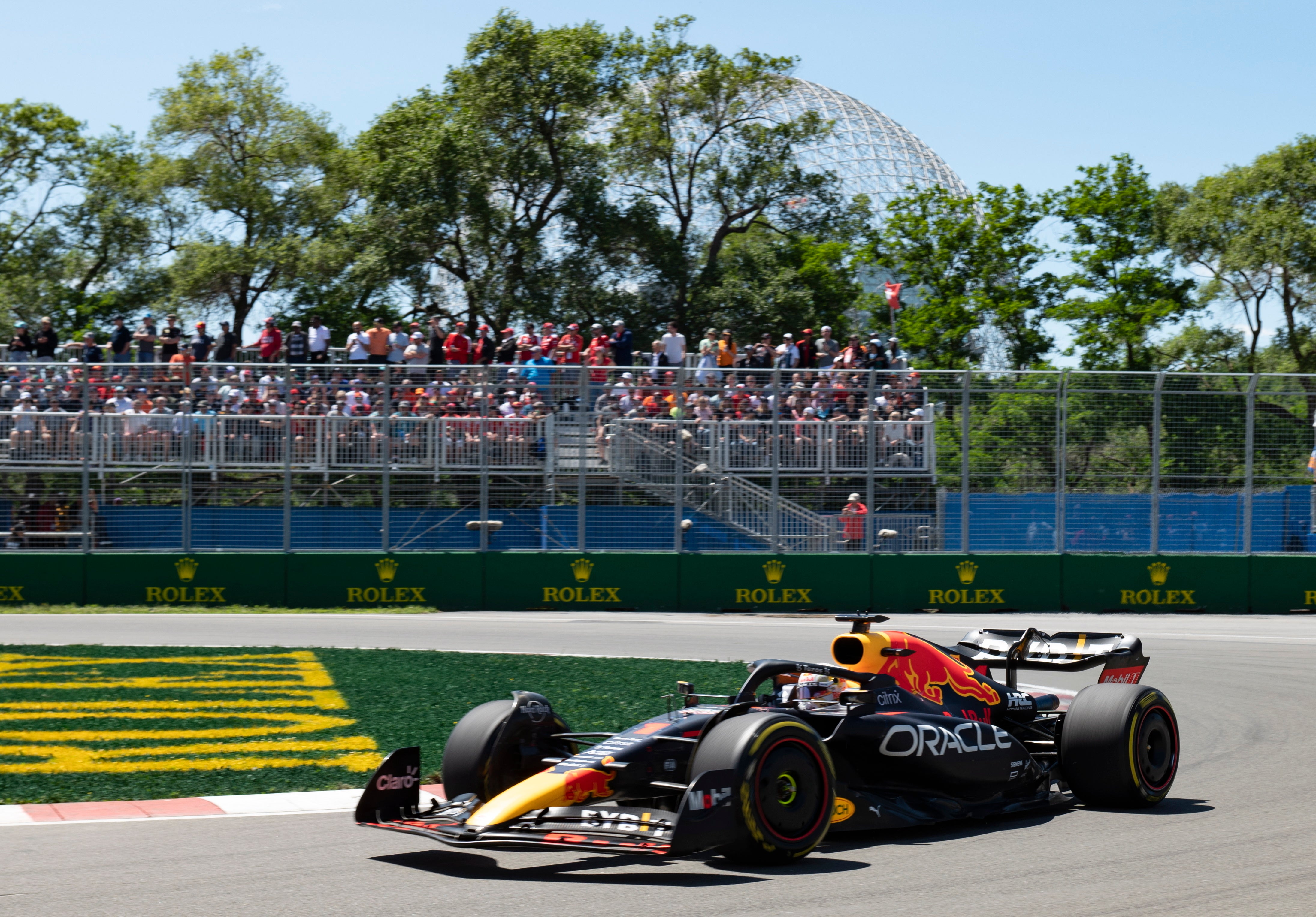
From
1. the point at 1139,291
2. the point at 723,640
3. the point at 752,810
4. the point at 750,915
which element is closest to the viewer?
the point at 750,915

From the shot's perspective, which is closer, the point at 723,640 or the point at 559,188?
the point at 723,640

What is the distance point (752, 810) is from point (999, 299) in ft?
149

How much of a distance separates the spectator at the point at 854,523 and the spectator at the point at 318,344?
9.43 metres

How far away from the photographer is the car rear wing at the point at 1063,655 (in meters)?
8.77

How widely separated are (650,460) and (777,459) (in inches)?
80.7

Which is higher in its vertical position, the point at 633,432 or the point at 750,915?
the point at 633,432

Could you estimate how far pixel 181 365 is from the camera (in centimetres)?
2200

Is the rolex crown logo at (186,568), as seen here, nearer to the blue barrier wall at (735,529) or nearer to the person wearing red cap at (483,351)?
the blue barrier wall at (735,529)

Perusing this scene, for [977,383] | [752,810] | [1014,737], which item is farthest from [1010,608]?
[752,810]

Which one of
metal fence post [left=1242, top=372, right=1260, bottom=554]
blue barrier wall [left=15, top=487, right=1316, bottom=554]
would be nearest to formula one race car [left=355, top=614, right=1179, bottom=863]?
blue barrier wall [left=15, top=487, right=1316, bottom=554]

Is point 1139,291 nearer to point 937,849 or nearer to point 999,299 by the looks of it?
point 999,299

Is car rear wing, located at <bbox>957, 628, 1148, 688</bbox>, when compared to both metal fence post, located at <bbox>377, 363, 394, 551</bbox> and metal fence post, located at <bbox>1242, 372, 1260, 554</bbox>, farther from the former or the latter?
metal fence post, located at <bbox>1242, 372, 1260, 554</bbox>

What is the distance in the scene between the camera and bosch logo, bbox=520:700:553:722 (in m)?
7.20

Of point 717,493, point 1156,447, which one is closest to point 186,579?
point 717,493
